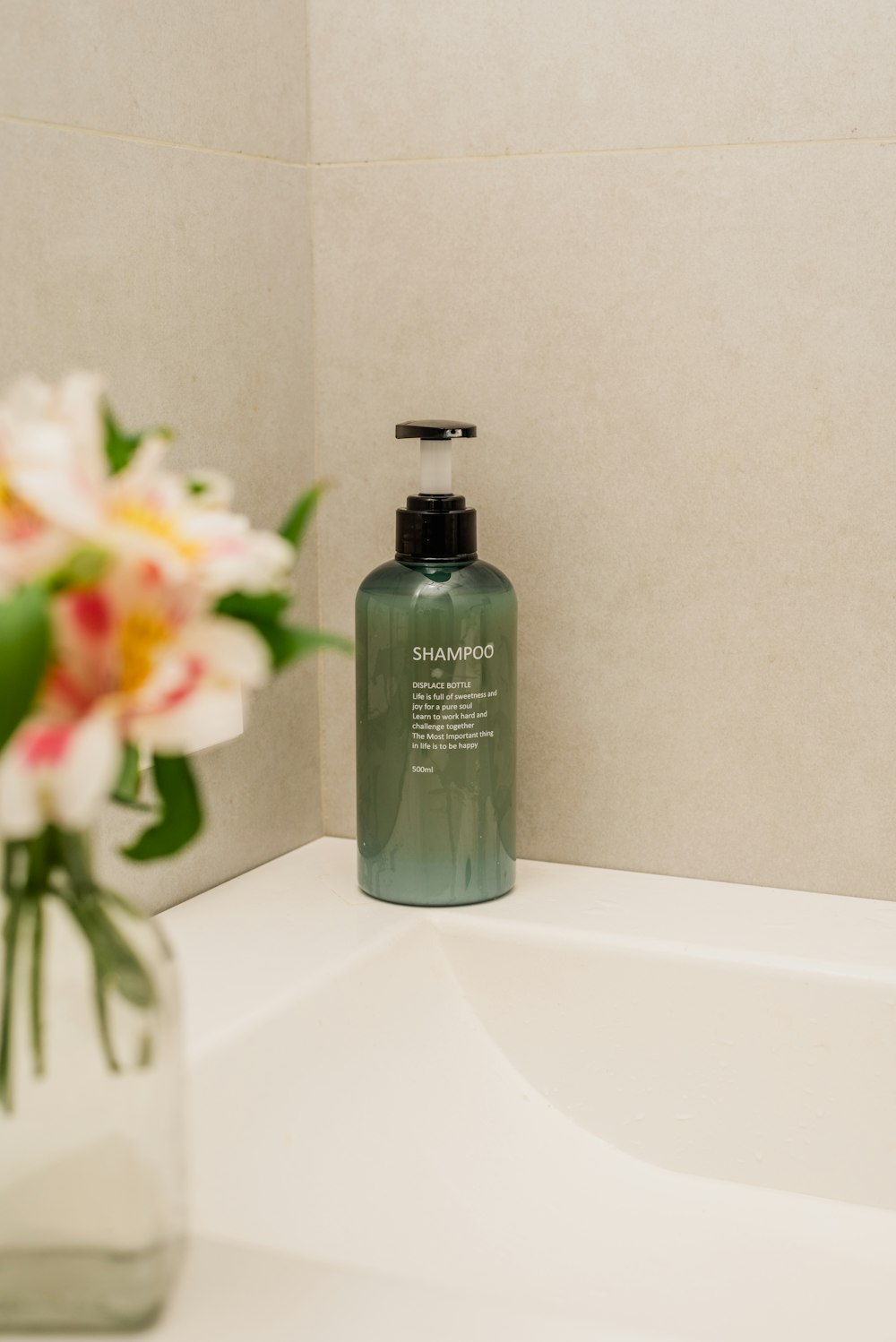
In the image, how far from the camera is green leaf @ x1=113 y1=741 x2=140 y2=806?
0.45m

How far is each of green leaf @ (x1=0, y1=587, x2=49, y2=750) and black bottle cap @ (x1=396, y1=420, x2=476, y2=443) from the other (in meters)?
0.43

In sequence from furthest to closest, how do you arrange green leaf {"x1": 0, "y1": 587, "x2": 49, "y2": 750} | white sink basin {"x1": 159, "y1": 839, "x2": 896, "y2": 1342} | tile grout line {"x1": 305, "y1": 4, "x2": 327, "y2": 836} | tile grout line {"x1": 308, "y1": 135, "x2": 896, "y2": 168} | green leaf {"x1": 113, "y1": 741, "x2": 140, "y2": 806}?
tile grout line {"x1": 305, "y1": 4, "x2": 327, "y2": 836}, tile grout line {"x1": 308, "y1": 135, "x2": 896, "y2": 168}, white sink basin {"x1": 159, "y1": 839, "x2": 896, "y2": 1342}, green leaf {"x1": 113, "y1": 741, "x2": 140, "y2": 806}, green leaf {"x1": 0, "y1": 587, "x2": 49, "y2": 750}

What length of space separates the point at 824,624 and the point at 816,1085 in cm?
25

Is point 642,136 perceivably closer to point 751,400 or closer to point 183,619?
point 751,400

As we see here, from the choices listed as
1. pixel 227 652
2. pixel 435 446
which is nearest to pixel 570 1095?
pixel 435 446

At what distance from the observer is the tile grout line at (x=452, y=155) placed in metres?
0.69

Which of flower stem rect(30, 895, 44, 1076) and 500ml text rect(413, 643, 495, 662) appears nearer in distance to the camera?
flower stem rect(30, 895, 44, 1076)

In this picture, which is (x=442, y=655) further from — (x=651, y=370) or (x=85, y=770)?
(x=85, y=770)

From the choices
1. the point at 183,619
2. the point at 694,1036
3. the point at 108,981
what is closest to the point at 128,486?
the point at 183,619

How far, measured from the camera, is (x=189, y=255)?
2.54 ft

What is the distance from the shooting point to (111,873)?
2.42 ft

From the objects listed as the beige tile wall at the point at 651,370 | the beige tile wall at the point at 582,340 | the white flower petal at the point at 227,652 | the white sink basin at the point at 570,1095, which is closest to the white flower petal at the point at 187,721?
the white flower petal at the point at 227,652

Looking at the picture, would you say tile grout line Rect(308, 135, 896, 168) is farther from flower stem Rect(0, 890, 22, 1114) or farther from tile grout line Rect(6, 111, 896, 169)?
flower stem Rect(0, 890, 22, 1114)

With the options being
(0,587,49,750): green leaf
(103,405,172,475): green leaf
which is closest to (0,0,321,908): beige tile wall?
(103,405,172,475): green leaf
